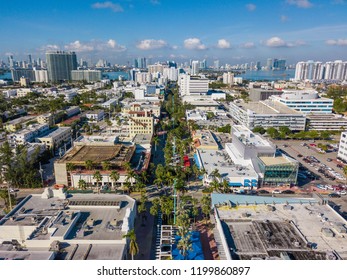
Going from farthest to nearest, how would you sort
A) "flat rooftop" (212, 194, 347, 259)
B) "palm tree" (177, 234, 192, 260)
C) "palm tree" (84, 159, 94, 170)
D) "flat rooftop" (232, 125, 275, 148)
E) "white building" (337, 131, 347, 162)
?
"white building" (337, 131, 347, 162) < "flat rooftop" (232, 125, 275, 148) < "palm tree" (84, 159, 94, 170) < "palm tree" (177, 234, 192, 260) < "flat rooftop" (212, 194, 347, 259)

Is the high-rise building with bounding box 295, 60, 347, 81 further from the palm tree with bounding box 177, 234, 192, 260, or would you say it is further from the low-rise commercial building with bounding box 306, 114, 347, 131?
the palm tree with bounding box 177, 234, 192, 260

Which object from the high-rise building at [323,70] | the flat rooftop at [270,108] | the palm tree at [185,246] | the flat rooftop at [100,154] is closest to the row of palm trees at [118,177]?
the flat rooftop at [100,154]

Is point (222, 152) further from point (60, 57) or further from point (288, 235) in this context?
point (60, 57)

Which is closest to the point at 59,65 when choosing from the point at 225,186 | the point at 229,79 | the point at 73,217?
the point at 229,79

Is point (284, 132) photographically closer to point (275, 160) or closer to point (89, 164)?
point (275, 160)

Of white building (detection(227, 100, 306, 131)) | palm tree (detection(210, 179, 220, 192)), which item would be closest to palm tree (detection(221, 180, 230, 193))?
palm tree (detection(210, 179, 220, 192))

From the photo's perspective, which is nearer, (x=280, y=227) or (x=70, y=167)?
(x=280, y=227)
